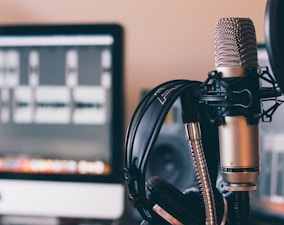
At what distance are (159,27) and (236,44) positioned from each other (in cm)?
63

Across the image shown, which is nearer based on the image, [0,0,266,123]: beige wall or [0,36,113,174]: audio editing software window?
[0,36,113,174]: audio editing software window

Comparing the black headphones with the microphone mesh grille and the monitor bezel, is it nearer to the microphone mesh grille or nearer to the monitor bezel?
the microphone mesh grille

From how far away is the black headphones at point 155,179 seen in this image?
548 mm

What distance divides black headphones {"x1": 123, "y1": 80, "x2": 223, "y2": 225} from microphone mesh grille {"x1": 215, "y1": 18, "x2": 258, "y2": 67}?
0.04 meters

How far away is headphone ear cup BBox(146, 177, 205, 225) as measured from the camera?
1.86 ft

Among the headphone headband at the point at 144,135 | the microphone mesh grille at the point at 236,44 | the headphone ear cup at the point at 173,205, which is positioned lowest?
the headphone ear cup at the point at 173,205

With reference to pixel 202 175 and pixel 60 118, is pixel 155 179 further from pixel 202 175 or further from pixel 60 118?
pixel 60 118

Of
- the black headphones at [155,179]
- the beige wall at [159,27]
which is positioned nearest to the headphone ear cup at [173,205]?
the black headphones at [155,179]

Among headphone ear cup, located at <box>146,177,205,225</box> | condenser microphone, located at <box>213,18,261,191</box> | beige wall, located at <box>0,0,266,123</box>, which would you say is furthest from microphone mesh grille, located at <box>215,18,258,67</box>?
beige wall, located at <box>0,0,266,123</box>

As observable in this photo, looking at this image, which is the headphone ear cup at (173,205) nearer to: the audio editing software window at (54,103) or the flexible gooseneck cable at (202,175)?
the flexible gooseneck cable at (202,175)

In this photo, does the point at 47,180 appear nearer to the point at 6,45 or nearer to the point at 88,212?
the point at 88,212

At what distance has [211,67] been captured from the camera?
3.71ft

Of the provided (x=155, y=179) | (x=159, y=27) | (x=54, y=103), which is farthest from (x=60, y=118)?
(x=155, y=179)

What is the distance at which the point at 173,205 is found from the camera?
0.57m
